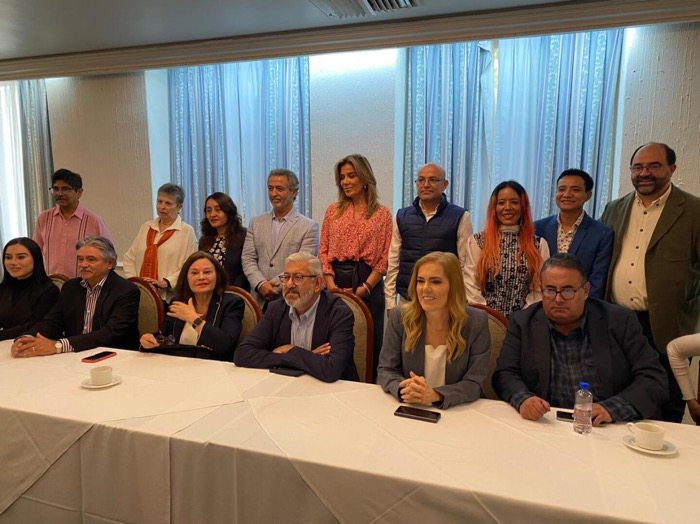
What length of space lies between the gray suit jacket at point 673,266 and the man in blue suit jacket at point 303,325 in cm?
147

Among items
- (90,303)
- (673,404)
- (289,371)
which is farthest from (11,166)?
(673,404)

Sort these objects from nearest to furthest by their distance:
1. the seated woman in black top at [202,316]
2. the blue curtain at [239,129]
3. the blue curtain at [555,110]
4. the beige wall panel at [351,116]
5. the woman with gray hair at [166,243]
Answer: the seated woman in black top at [202,316]
the woman with gray hair at [166,243]
the blue curtain at [555,110]
the beige wall panel at [351,116]
the blue curtain at [239,129]

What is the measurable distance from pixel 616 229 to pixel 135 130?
419cm

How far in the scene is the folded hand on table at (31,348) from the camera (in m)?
2.15

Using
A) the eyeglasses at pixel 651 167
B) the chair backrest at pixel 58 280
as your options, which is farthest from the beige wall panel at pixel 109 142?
the eyeglasses at pixel 651 167

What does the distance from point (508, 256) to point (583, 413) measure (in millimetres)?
1118

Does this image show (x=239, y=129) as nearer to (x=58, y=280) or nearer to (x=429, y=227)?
(x=58, y=280)

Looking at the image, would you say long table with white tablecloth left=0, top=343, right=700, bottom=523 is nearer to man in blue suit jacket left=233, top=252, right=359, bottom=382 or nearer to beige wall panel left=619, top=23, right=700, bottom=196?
man in blue suit jacket left=233, top=252, right=359, bottom=382

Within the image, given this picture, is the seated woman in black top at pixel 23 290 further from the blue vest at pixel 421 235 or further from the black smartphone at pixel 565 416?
the black smartphone at pixel 565 416

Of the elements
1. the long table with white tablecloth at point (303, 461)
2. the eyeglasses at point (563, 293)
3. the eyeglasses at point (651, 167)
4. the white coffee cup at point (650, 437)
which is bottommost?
the long table with white tablecloth at point (303, 461)

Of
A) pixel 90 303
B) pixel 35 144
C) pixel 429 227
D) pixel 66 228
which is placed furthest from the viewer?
pixel 35 144

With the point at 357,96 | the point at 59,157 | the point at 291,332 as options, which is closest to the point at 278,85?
the point at 357,96

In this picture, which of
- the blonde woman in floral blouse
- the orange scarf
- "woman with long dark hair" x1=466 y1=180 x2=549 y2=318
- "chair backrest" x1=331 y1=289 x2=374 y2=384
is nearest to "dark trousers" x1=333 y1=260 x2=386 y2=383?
the blonde woman in floral blouse

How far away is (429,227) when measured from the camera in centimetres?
276
